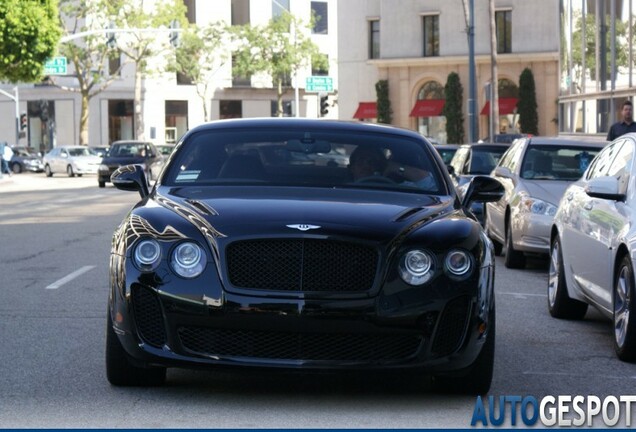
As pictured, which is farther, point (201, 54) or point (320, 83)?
point (201, 54)

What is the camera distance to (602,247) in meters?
9.50

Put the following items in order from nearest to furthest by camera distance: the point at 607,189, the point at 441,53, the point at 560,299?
the point at 607,189 < the point at 560,299 < the point at 441,53

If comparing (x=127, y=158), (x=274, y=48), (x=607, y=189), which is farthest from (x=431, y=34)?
(x=607, y=189)

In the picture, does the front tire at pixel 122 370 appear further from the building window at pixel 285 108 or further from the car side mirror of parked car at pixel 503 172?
the building window at pixel 285 108

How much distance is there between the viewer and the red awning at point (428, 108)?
72.4m

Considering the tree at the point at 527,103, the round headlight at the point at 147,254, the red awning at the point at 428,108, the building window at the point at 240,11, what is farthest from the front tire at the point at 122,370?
the building window at the point at 240,11

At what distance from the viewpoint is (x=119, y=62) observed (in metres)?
85.3

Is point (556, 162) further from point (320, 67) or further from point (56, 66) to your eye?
point (320, 67)

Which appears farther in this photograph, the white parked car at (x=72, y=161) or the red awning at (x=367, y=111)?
the red awning at (x=367, y=111)

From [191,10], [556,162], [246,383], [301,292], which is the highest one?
[191,10]

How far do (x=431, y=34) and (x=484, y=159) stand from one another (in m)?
52.7

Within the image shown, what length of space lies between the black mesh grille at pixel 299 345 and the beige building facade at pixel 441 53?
62.7 meters

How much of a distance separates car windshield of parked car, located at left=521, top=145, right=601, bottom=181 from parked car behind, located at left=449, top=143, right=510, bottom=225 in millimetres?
3037

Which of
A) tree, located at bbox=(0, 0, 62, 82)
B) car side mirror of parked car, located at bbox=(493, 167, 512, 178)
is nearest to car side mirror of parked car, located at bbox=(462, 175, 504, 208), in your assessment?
car side mirror of parked car, located at bbox=(493, 167, 512, 178)
